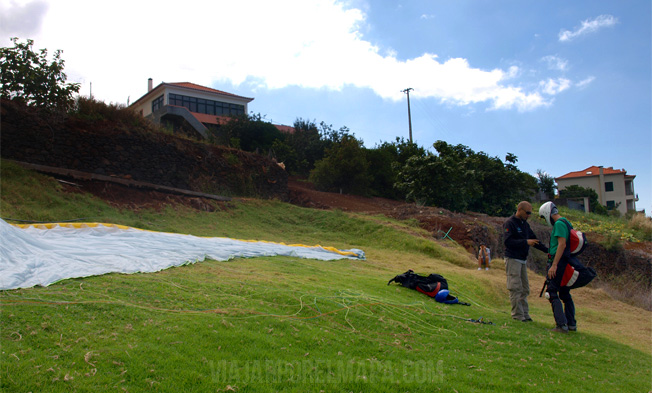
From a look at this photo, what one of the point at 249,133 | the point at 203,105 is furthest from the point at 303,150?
the point at 203,105

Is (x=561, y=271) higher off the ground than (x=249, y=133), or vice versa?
(x=249, y=133)

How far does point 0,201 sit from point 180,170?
784 centimetres

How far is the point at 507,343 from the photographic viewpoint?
5352 millimetres

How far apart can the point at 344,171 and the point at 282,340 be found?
76.1ft

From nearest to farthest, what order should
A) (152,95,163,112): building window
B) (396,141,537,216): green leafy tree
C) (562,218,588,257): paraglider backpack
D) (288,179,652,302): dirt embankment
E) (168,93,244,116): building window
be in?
Result: (562,218,588,257): paraglider backpack < (288,179,652,302): dirt embankment < (396,141,537,216): green leafy tree < (168,93,244,116): building window < (152,95,163,112): building window

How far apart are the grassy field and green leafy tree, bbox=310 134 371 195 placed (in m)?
18.4

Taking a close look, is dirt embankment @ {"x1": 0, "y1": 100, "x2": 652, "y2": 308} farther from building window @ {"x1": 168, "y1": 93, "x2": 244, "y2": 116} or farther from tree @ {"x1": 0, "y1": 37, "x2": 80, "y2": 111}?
building window @ {"x1": 168, "y1": 93, "x2": 244, "y2": 116}

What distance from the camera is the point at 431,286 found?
8234 millimetres

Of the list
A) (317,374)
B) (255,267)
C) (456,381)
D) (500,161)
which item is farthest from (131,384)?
(500,161)

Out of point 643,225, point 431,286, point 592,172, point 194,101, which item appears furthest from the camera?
point 592,172

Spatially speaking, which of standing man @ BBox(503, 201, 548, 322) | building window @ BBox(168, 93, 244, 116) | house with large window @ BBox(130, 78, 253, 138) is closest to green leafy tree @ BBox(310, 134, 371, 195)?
house with large window @ BBox(130, 78, 253, 138)

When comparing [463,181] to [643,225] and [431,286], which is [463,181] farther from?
[431,286]

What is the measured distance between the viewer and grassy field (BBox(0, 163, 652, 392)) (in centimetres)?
332

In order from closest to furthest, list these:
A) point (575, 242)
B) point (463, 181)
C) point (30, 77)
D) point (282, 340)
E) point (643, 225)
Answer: point (282, 340) < point (575, 242) < point (30, 77) < point (463, 181) < point (643, 225)
